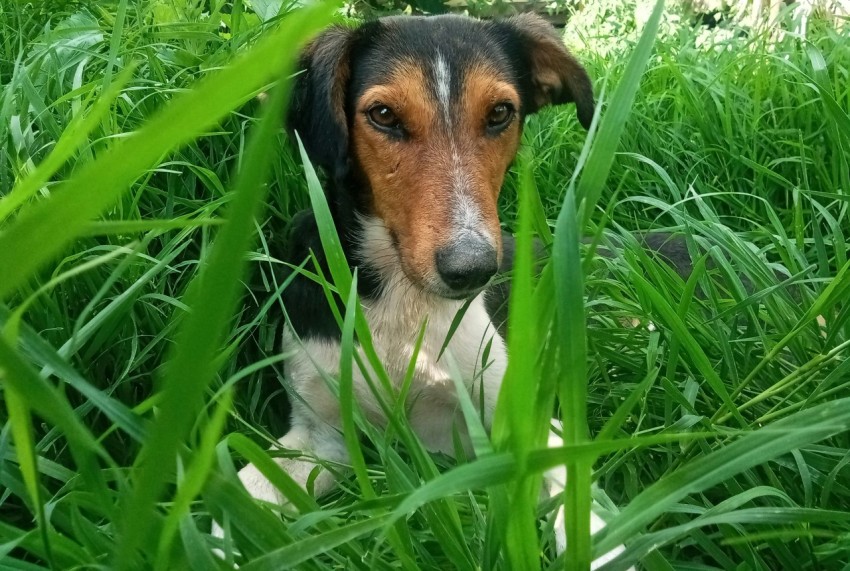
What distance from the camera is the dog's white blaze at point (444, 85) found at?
1.89 meters

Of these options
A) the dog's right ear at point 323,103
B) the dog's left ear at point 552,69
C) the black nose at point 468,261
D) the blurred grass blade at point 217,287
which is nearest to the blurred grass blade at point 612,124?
the blurred grass blade at point 217,287

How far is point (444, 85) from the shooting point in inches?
75.8

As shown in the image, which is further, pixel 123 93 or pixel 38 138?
pixel 123 93

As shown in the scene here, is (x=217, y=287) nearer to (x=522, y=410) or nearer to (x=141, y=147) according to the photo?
(x=141, y=147)

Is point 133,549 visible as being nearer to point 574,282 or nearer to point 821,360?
point 574,282

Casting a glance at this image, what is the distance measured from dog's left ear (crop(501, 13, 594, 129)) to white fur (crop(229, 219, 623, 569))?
2.43 ft

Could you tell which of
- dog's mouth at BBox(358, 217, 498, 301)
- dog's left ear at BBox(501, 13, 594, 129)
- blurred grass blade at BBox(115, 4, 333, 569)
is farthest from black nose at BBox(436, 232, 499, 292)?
blurred grass blade at BBox(115, 4, 333, 569)

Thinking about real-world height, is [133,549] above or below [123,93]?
below

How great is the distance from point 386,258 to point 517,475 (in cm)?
146

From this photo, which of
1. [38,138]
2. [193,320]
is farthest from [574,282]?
[38,138]

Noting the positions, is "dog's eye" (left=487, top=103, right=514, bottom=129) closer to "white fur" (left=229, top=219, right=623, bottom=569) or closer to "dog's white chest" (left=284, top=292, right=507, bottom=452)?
"white fur" (left=229, top=219, right=623, bottom=569)

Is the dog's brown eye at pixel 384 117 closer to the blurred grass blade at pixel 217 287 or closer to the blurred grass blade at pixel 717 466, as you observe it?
the blurred grass blade at pixel 717 466

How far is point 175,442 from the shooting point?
0.49 metres

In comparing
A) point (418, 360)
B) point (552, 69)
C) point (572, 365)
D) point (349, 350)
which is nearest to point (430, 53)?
point (552, 69)
